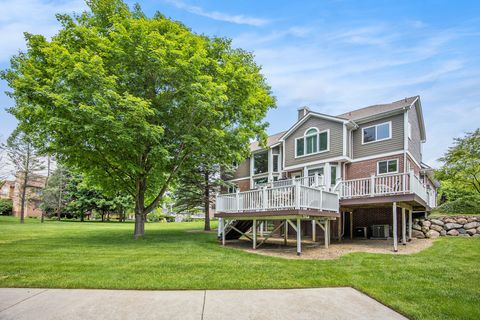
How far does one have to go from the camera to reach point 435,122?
A: 21.0 m

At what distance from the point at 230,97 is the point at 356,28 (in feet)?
21.1

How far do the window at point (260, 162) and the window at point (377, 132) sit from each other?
7.32 meters

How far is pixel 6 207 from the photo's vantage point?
133ft

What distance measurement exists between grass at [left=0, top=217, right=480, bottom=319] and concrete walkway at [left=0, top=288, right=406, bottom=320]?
38 cm

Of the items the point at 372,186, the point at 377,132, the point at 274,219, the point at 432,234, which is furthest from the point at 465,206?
the point at 274,219

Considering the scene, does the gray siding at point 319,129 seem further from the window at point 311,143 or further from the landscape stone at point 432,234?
the landscape stone at point 432,234

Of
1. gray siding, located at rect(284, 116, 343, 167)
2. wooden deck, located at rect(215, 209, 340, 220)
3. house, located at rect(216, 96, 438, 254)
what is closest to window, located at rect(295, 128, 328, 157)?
house, located at rect(216, 96, 438, 254)

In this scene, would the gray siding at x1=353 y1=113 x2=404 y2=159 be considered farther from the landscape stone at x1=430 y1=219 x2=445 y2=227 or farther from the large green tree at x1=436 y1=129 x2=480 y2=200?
the large green tree at x1=436 y1=129 x2=480 y2=200

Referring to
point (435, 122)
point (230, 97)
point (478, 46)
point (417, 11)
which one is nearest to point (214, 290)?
point (230, 97)

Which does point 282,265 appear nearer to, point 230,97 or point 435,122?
point 230,97

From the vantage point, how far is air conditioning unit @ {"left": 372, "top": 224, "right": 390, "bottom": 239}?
47.7 feet

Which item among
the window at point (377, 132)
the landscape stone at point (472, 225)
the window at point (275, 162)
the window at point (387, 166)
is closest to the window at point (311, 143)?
the window at point (377, 132)

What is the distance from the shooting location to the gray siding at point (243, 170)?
22906 mm

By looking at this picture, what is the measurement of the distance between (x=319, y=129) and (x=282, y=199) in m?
7.87
